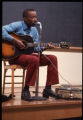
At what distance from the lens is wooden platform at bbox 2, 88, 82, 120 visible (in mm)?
2264

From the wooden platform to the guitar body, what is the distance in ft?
1.76

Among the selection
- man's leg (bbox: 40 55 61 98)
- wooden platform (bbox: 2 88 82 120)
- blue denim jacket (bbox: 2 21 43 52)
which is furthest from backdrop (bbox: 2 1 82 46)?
wooden platform (bbox: 2 88 82 120)

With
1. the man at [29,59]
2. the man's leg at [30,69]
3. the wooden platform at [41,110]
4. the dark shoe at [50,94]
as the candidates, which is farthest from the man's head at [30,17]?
the wooden platform at [41,110]

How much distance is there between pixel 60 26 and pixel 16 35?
195 cm

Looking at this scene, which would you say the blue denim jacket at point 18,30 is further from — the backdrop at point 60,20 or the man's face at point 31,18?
the backdrop at point 60,20

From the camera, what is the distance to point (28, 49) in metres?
2.71

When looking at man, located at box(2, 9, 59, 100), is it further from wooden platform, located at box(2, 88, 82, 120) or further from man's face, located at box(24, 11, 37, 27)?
wooden platform, located at box(2, 88, 82, 120)

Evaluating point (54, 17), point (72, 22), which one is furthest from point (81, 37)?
point (54, 17)

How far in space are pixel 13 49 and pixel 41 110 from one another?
0.75 metres

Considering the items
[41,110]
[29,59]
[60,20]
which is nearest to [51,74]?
[29,59]

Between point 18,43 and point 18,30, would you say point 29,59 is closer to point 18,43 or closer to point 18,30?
point 18,43

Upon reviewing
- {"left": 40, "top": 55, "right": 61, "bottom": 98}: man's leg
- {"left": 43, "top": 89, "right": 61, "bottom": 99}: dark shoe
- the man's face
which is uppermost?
the man's face

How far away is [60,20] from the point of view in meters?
4.54

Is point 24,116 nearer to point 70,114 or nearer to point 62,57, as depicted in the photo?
point 70,114
